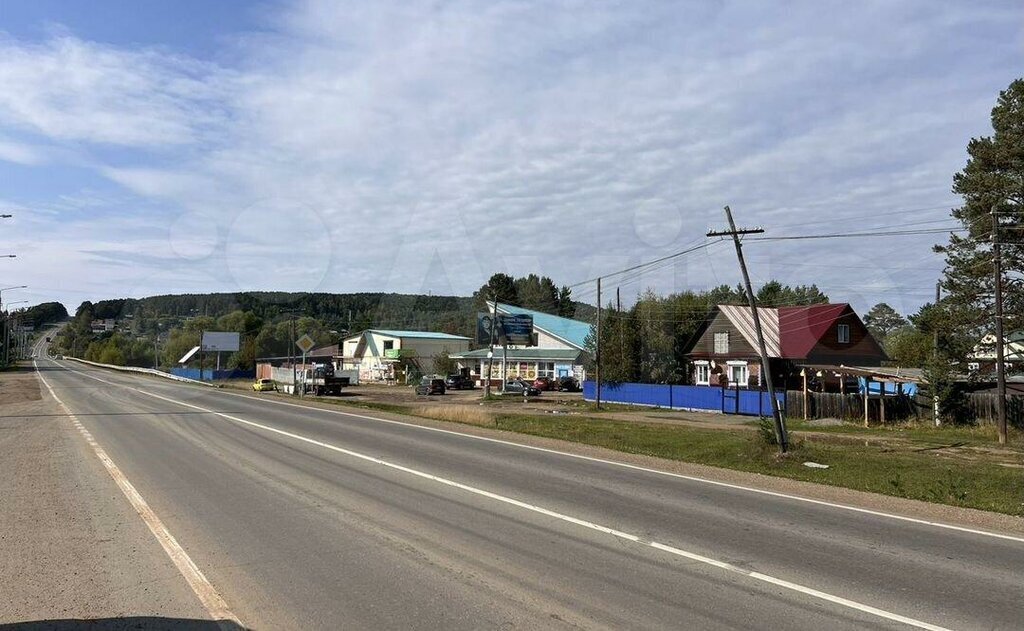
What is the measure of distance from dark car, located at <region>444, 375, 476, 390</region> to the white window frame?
90.3ft

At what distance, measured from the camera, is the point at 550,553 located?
798 centimetres

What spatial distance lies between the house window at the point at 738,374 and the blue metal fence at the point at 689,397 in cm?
700

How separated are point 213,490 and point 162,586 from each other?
214 inches

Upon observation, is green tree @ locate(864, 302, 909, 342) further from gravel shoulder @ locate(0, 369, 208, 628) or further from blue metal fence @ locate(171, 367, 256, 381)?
gravel shoulder @ locate(0, 369, 208, 628)

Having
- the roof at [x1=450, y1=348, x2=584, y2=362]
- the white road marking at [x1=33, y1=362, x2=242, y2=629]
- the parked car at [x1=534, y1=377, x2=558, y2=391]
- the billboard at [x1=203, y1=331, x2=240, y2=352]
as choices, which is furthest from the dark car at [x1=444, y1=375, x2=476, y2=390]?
the billboard at [x1=203, y1=331, x2=240, y2=352]

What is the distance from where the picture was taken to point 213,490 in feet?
39.2

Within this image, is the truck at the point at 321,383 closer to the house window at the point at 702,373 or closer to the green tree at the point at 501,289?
the house window at the point at 702,373

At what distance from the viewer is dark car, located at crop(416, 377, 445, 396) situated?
58.6 metres

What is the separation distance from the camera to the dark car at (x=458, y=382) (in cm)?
7081

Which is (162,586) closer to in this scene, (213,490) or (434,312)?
(213,490)

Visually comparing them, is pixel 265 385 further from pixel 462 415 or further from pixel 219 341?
pixel 219 341

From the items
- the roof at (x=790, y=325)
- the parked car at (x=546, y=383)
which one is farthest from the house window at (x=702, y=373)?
the parked car at (x=546, y=383)

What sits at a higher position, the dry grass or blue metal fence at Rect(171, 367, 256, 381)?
blue metal fence at Rect(171, 367, 256, 381)

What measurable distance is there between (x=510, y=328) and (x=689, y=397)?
21823mm
